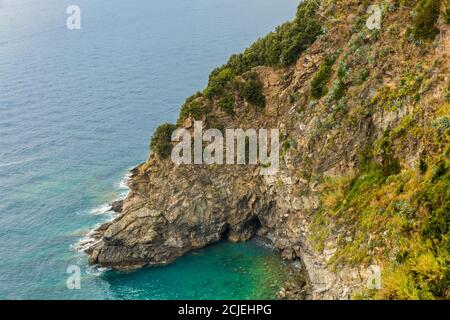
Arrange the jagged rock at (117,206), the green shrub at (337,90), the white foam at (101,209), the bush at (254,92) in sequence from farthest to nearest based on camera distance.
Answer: the white foam at (101,209) → the jagged rock at (117,206) → the bush at (254,92) → the green shrub at (337,90)

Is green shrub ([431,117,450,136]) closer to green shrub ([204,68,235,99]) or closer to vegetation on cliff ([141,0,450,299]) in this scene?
vegetation on cliff ([141,0,450,299])

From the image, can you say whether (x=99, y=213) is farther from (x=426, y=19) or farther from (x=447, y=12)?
(x=447, y=12)

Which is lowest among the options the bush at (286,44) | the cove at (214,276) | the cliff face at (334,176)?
the cove at (214,276)

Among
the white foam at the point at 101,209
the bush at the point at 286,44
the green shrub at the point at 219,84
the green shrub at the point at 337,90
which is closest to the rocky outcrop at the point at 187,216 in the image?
the green shrub at the point at 219,84

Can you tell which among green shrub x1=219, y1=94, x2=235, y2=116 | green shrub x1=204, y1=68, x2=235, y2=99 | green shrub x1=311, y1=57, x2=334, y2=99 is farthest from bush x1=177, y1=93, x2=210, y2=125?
green shrub x1=311, y1=57, x2=334, y2=99

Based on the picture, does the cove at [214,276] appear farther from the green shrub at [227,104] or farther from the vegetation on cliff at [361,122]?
the green shrub at [227,104]
